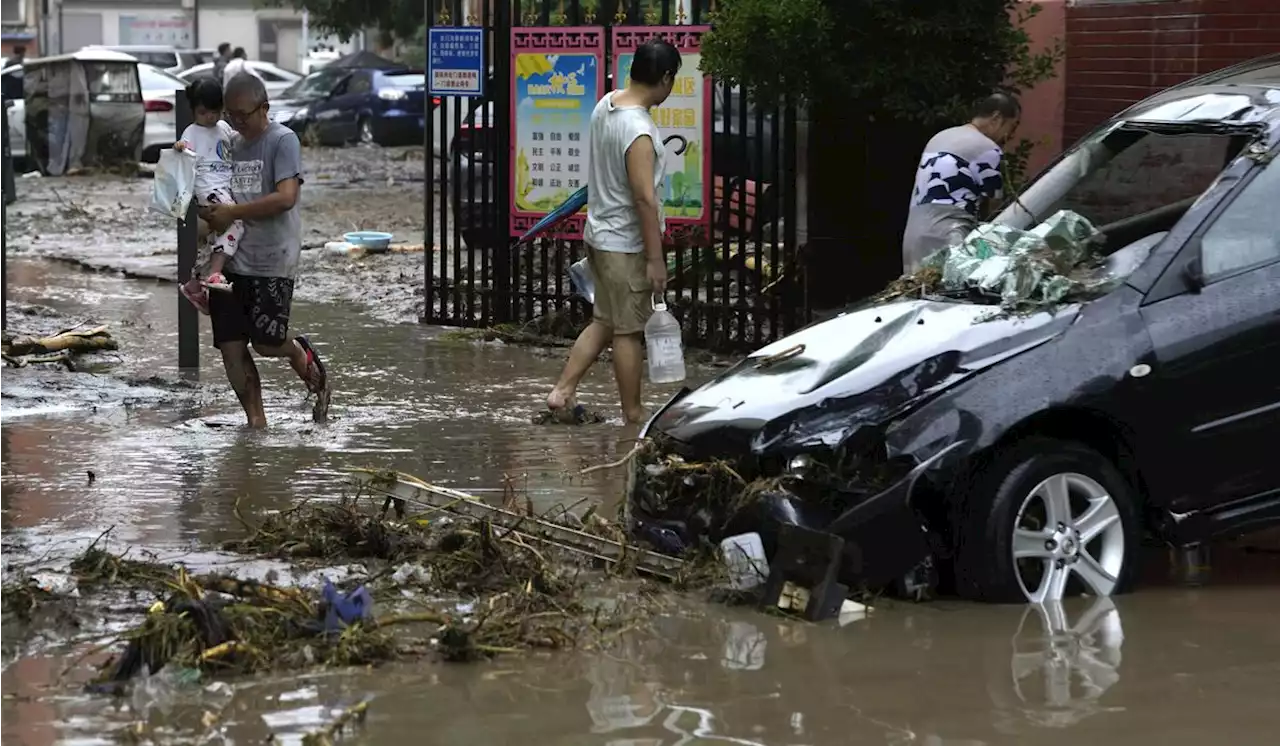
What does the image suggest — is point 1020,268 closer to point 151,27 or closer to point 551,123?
point 551,123

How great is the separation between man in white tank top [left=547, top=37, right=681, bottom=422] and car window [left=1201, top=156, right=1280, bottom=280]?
308 cm

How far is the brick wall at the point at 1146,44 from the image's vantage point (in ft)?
33.7

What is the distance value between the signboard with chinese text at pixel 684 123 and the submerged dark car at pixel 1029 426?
15.4 ft

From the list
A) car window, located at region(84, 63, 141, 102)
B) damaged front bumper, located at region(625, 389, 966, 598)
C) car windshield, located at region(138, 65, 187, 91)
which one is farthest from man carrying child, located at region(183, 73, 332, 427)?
car windshield, located at region(138, 65, 187, 91)

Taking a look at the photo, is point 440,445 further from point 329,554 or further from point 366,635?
point 366,635

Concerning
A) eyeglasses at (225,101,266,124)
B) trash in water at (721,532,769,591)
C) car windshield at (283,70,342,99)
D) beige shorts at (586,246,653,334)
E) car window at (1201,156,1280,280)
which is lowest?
trash in water at (721,532,769,591)

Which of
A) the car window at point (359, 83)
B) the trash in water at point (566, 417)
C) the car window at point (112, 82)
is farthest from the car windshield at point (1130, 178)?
the car window at point (359, 83)

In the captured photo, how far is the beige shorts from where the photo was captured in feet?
30.1

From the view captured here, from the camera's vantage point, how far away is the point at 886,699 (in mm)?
5195

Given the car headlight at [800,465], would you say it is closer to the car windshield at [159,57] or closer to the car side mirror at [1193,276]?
the car side mirror at [1193,276]

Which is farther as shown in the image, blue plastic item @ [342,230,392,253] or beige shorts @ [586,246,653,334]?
blue plastic item @ [342,230,392,253]

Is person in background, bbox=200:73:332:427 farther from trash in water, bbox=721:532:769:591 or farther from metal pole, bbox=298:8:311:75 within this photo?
metal pole, bbox=298:8:311:75

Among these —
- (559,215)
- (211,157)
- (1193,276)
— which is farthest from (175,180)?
(1193,276)

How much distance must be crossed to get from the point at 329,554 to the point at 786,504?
1.67 meters
